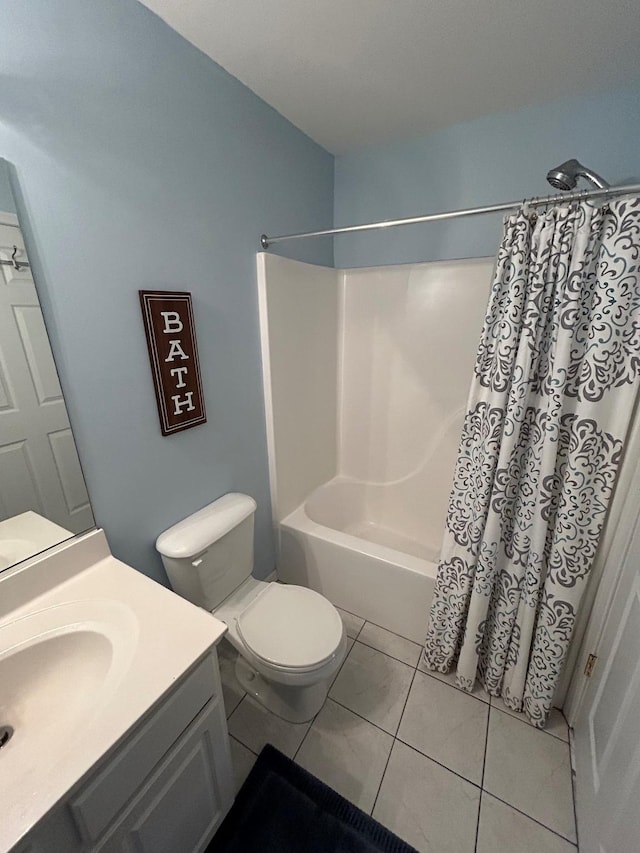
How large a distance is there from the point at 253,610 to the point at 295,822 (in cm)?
63

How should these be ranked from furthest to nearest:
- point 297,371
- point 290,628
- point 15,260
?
point 297,371 → point 290,628 → point 15,260

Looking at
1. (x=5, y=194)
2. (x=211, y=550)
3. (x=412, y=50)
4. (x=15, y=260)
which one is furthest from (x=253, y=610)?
(x=412, y=50)

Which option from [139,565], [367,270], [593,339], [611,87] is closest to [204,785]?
[139,565]

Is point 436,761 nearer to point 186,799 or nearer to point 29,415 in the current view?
point 186,799

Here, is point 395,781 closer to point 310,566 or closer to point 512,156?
point 310,566

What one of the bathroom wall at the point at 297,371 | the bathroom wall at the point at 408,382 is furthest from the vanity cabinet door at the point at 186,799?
the bathroom wall at the point at 408,382

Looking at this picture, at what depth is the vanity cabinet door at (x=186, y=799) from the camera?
76 centimetres

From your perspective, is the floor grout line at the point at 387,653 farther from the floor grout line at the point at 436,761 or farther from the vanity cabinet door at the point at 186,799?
the vanity cabinet door at the point at 186,799

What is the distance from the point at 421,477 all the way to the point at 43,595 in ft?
6.04

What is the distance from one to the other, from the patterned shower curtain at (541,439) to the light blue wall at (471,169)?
0.69 metres

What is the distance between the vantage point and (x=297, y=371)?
1.87 meters

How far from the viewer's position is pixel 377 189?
6.13 ft

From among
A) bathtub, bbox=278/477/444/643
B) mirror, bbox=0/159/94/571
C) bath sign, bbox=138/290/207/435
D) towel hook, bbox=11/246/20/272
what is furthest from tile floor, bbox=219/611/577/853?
towel hook, bbox=11/246/20/272

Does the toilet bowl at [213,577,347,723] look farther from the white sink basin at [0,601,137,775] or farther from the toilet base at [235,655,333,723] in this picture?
the white sink basin at [0,601,137,775]
